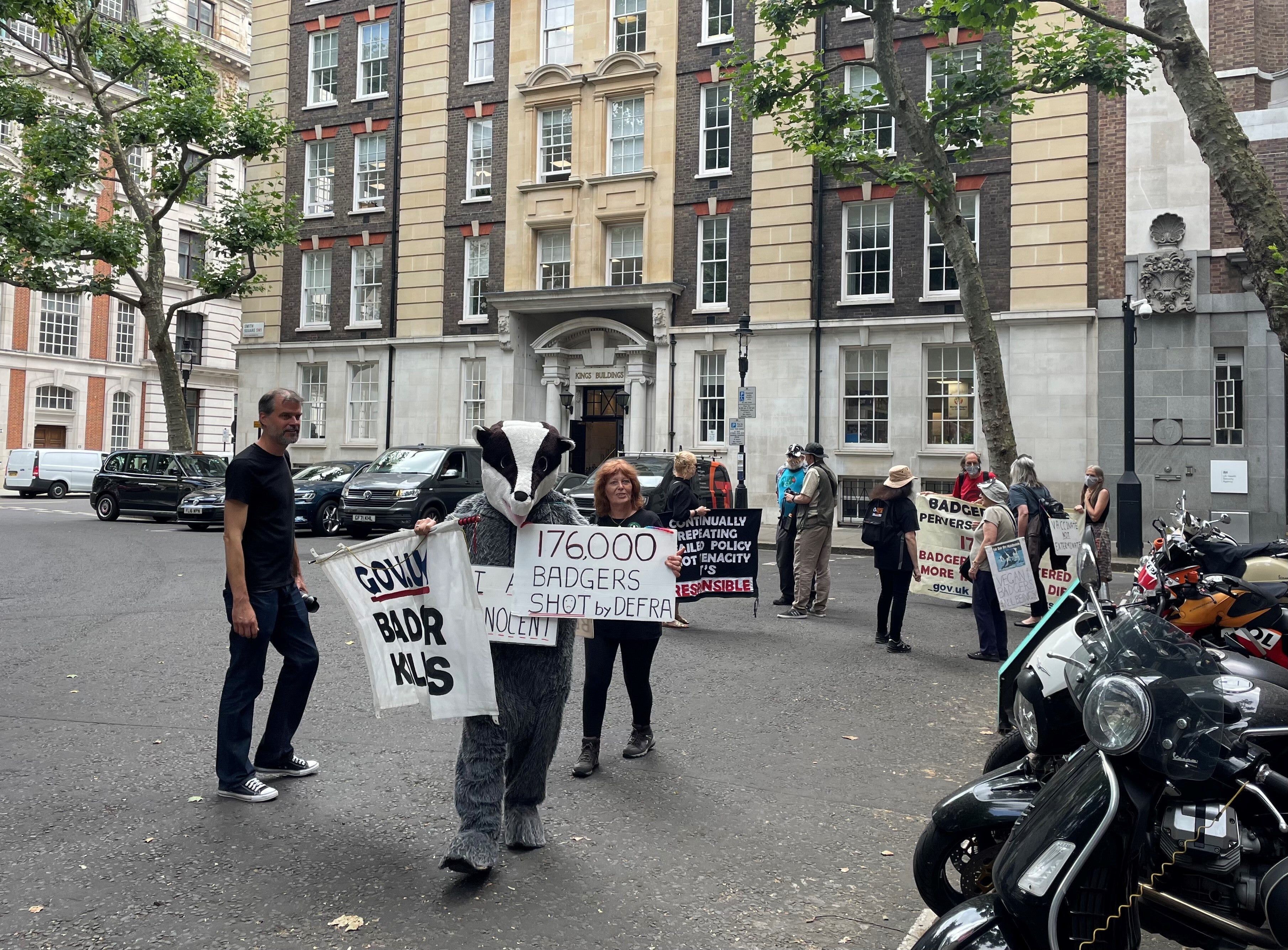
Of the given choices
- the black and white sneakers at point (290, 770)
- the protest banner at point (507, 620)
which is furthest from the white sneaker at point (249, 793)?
the protest banner at point (507, 620)

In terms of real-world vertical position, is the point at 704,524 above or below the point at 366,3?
below

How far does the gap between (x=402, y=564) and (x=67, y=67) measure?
26430mm

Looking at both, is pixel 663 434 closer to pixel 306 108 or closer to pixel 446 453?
pixel 446 453

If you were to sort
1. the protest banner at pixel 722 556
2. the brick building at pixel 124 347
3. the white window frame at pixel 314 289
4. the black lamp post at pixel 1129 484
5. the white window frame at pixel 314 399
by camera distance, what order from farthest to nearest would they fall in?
1. the brick building at pixel 124 347
2. the white window frame at pixel 314 399
3. the white window frame at pixel 314 289
4. the black lamp post at pixel 1129 484
5. the protest banner at pixel 722 556

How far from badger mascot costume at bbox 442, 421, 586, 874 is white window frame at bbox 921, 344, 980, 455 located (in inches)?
801

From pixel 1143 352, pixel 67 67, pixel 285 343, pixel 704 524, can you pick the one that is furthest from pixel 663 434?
pixel 67 67

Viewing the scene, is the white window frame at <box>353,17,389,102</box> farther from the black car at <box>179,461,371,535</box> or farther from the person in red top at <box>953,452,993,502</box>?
the person in red top at <box>953,452,993,502</box>

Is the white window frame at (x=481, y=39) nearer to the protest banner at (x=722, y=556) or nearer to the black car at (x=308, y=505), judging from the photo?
the black car at (x=308, y=505)

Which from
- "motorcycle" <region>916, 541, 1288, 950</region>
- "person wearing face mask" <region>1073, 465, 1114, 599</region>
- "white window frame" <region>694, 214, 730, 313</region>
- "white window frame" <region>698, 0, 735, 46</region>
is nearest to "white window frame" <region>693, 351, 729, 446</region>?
"white window frame" <region>694, 214, 730, 313</region>

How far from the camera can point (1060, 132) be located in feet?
73.0

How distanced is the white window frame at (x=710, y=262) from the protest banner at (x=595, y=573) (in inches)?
830

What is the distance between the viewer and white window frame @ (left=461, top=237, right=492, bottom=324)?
29.0 m

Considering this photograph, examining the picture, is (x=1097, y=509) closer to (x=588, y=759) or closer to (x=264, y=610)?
(x=588, y=759)

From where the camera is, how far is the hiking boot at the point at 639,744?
5.90m
